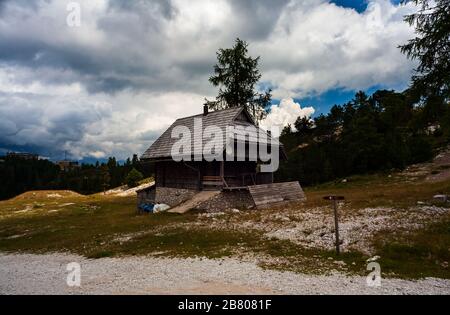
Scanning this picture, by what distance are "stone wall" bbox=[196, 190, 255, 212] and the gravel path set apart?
10.4 meters

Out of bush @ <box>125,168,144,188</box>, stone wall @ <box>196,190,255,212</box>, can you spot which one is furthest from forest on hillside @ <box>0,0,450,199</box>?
stone wall @ <box>196,190,255,212</box>

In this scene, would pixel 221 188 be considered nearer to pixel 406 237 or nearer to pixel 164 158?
pixel 164 158

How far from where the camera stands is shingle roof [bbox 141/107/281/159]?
2528 centimetres

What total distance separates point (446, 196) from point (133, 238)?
19306 millimetres

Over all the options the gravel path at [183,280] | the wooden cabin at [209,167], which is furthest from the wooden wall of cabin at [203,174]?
the gravel path at [183,280]

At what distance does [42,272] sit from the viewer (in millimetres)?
10531

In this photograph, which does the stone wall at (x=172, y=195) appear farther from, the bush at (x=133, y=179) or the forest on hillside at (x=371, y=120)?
the bush at (x=133, y=179)

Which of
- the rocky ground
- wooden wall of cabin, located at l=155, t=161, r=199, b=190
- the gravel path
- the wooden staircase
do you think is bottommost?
the gravel path

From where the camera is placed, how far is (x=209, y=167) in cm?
2478

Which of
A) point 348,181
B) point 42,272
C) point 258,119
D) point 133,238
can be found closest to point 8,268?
point 42,272

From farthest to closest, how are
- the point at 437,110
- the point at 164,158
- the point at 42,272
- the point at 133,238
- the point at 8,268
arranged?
the point at 164,158 → the point at 437,110 → the point at 133,238 → the point at 8,268 → the point at 42,272

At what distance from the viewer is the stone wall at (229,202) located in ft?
70.3

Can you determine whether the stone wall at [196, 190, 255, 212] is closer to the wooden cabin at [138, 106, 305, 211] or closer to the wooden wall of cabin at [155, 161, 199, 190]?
the wooden cabin at [138, 106, 305, 211]
